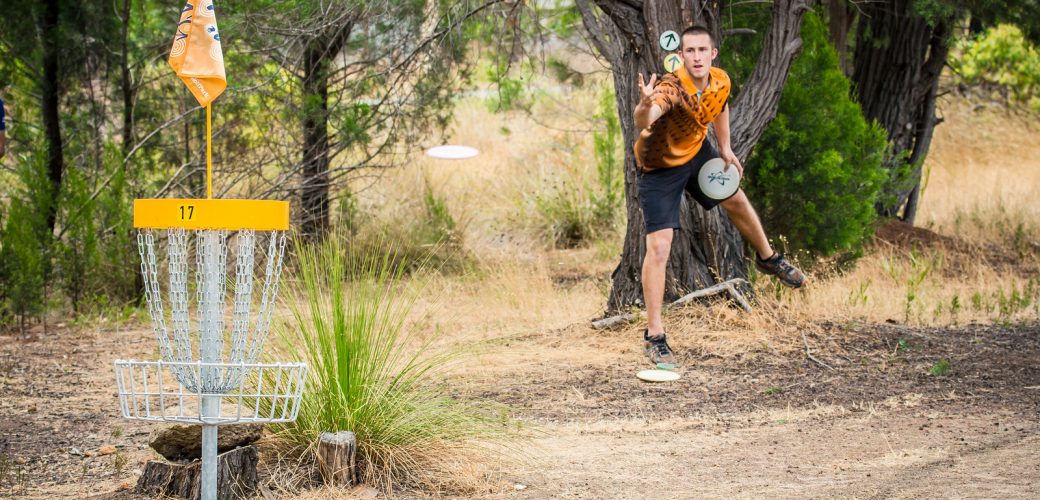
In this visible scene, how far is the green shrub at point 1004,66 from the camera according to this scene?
20.0 m

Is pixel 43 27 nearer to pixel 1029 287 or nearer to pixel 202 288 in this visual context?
pixel 202 288

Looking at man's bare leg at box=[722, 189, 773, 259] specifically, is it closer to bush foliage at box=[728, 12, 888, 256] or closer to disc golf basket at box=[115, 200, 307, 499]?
bush foliage at box=[728, 12, 888, 256]

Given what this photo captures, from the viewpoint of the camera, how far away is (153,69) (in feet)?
35.2

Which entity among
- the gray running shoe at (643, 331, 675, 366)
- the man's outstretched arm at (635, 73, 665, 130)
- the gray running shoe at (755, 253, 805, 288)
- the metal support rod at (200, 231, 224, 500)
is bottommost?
the gray running shoe at (643, 331, 675, 366)

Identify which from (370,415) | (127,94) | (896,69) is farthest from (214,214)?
(896,69)

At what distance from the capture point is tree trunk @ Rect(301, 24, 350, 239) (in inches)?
392

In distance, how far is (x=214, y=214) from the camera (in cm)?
336

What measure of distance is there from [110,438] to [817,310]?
15.4ft

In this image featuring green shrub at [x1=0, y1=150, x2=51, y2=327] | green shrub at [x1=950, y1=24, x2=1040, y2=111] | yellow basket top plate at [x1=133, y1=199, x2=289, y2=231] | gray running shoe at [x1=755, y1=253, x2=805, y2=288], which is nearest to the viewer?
yellow basket top plate at [x1=133, y1=199, x2=289, y2=231]

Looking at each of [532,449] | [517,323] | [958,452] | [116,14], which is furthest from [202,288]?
[116,14]

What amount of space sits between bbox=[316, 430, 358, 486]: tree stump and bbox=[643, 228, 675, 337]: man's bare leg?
8.59 feet

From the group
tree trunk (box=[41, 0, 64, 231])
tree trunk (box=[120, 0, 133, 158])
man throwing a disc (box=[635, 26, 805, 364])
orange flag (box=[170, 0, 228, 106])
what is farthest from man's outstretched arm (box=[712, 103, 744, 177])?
tree trunk (box=[41, 0, 64, 231])

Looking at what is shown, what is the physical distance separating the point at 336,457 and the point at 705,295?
3623 mm

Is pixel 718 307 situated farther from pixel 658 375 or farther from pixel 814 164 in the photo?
pixel 814 164
